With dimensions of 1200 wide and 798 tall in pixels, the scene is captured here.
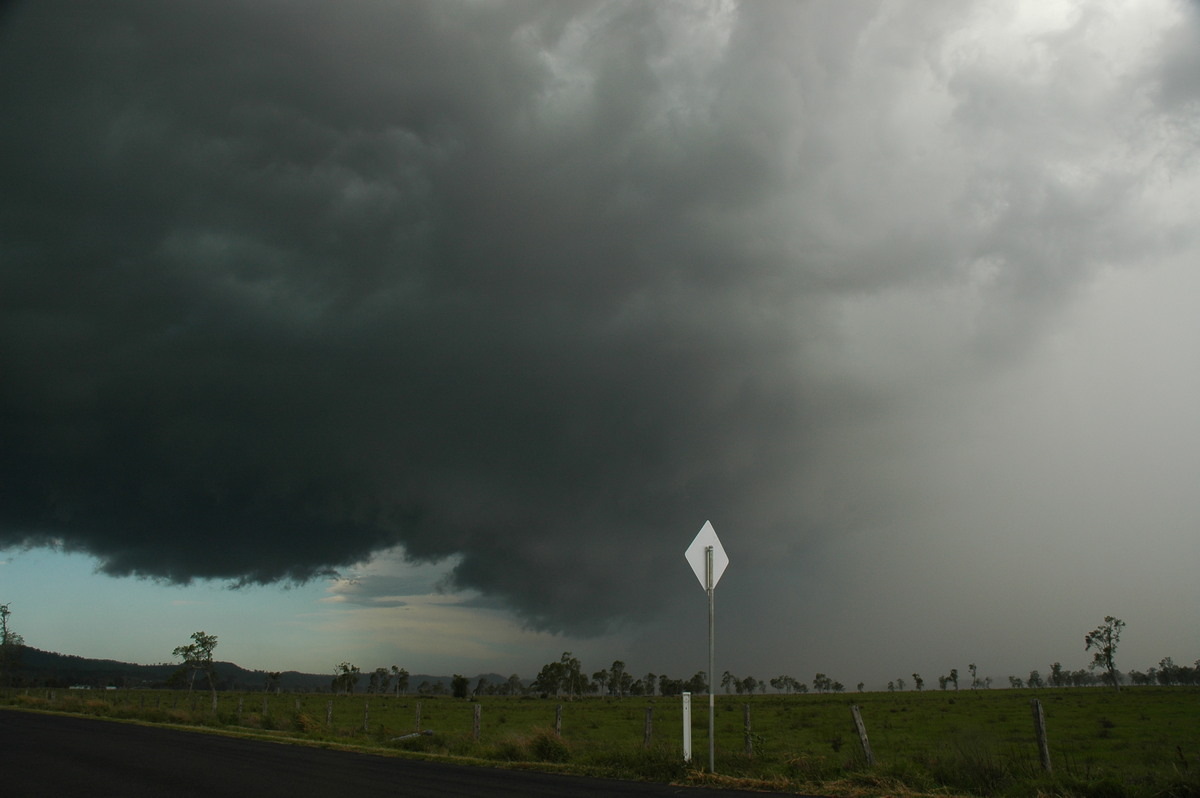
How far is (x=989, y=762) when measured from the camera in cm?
1261

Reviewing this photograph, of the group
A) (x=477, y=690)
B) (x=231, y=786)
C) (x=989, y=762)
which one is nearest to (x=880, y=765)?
(x=989, y=762)

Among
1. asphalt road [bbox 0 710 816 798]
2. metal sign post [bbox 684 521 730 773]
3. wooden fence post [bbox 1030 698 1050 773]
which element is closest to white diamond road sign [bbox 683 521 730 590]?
metal sign post [bbox 684 521 730 773]

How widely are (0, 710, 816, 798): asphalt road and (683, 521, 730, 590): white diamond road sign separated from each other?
3.50 m

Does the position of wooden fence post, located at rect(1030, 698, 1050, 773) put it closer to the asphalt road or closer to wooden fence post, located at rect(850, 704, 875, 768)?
wooden fence post, located at rect(850, 704, 875, 768)

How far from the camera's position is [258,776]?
13.4 metres

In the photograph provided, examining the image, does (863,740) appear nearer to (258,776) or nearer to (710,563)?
(710,563)

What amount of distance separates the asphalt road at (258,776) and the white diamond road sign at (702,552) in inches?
138

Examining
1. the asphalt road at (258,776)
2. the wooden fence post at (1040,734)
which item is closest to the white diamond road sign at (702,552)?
the asphalt road at (258,776)

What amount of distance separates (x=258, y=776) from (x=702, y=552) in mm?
8868

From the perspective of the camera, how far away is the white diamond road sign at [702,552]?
1322 cm

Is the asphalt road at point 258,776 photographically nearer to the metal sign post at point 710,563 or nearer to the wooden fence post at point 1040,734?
the metal sign post at point 710,563

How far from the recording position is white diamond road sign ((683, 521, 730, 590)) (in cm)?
1322

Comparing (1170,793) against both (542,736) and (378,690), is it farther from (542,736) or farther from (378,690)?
(378,690)

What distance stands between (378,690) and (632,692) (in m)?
65.2
